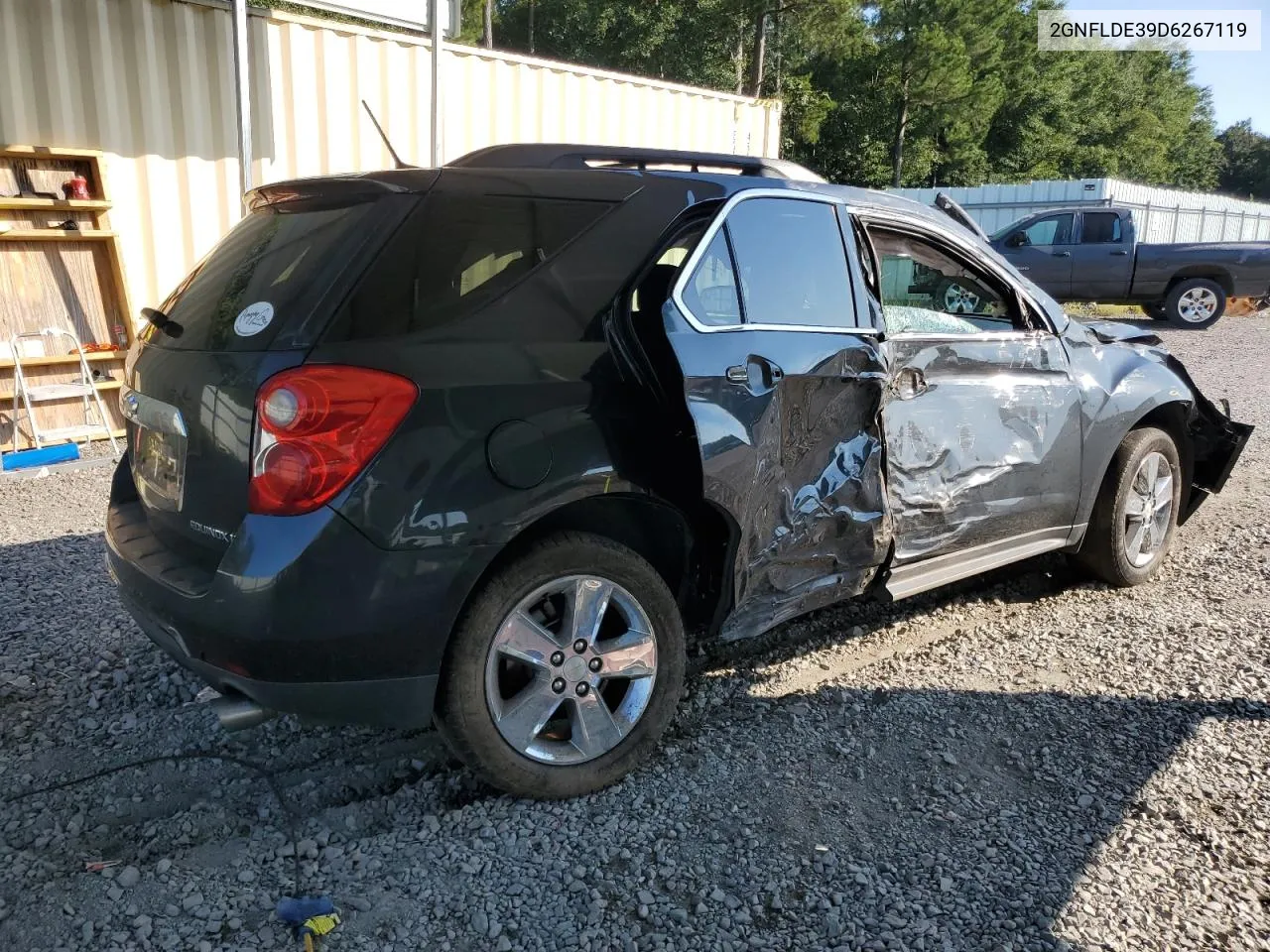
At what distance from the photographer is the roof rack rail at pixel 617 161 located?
3133 mm

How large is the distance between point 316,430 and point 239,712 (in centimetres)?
78

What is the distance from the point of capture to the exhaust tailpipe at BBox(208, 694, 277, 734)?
2549 mm

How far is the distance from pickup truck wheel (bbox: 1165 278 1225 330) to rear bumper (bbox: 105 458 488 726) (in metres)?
17.8

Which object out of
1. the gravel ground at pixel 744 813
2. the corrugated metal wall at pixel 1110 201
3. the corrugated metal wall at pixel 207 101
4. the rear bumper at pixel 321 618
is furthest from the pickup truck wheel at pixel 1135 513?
the corrugated metal wall at pixel 1110 201

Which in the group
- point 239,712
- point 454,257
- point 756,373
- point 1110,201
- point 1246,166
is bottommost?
point 239,712

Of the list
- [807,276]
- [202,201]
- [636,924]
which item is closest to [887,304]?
[807,276]

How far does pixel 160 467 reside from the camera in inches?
111

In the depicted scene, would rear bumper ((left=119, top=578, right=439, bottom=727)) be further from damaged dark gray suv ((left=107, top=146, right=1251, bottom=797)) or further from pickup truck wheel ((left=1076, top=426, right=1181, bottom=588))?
pickup truck wheel ((left=1076, top=426, right=1181, bottom=588))

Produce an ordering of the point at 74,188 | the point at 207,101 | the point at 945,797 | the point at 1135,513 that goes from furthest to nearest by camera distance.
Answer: the point at 207,101 → the point at 74,188 → the point at 1135,513 → the point at 945,797

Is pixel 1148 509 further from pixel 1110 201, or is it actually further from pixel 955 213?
pixel 1110 201

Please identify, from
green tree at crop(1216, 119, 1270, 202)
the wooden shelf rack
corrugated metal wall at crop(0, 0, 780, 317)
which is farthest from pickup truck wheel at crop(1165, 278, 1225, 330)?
green tree at crop(1216, 119, 1270, 202)

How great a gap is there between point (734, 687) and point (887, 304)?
1.54 meters

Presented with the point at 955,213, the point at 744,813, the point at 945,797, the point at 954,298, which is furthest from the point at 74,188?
the point at 945,797

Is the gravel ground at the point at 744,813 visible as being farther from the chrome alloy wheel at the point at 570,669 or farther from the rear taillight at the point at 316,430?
the rear taillight at the point at 316,430
